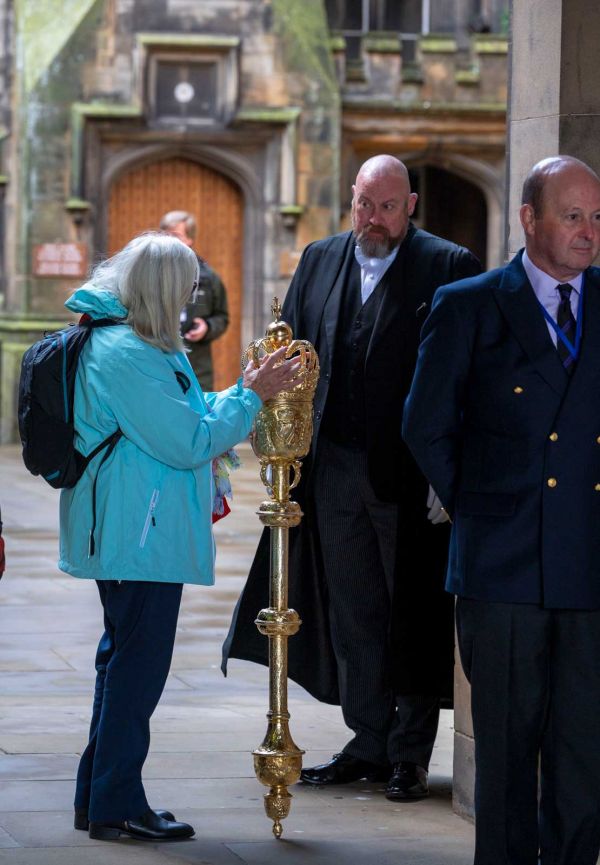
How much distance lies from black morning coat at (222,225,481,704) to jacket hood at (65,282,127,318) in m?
1.05

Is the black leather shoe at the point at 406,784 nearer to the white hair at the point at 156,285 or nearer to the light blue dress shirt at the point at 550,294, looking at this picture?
the white hair at the point at 156,285

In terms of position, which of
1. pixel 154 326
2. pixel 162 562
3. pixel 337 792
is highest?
pixel 154 326

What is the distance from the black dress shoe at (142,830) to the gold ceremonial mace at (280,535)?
0.26 meters

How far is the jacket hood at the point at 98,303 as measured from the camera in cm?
507

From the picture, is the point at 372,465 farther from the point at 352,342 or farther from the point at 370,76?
the point at 370,76

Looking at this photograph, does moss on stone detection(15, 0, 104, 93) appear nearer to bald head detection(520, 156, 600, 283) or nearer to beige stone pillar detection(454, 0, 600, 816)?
beige stone pillar detection(454, 0, 600, 816)

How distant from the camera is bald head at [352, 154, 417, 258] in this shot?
5.86 m

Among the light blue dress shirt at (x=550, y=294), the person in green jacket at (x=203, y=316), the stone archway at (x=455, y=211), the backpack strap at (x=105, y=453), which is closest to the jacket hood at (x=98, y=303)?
the backpack strap at (x=105, y=453)

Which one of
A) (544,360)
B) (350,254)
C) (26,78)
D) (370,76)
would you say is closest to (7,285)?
(26,78)

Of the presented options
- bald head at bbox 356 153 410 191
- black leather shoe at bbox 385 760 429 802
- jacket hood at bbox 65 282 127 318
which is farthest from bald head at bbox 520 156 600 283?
black leather shoe at bbox 385 760 429 802

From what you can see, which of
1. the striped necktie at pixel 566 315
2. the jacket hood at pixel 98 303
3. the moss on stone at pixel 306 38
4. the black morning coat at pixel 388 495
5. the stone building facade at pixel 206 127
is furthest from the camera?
the moss on stone at pixel 306 38

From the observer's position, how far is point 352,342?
5953mm

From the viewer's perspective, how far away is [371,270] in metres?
6.05

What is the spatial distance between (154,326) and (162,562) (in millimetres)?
636
